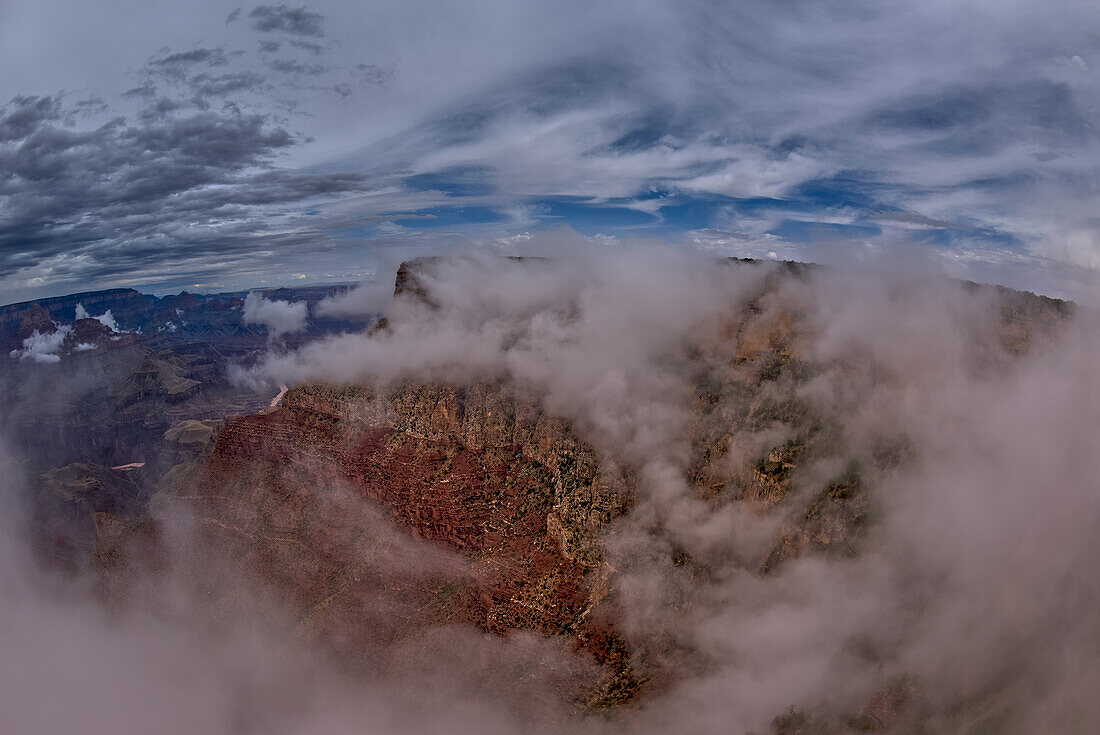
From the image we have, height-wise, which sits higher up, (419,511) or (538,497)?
(538,497)

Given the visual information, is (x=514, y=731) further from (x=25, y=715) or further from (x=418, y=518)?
(x=25, y=715)

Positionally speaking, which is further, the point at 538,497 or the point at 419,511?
the point at 419,511

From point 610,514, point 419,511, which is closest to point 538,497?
point 610,514

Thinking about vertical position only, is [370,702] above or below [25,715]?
above

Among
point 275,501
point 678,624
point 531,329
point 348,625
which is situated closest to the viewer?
point 678,624

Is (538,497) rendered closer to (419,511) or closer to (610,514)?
(610,514)

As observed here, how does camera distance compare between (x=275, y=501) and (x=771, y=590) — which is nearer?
(x=771, y=590)

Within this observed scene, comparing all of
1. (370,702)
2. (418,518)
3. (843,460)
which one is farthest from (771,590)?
(370,702)

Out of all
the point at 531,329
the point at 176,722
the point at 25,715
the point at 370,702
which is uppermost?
the point at 531,329
